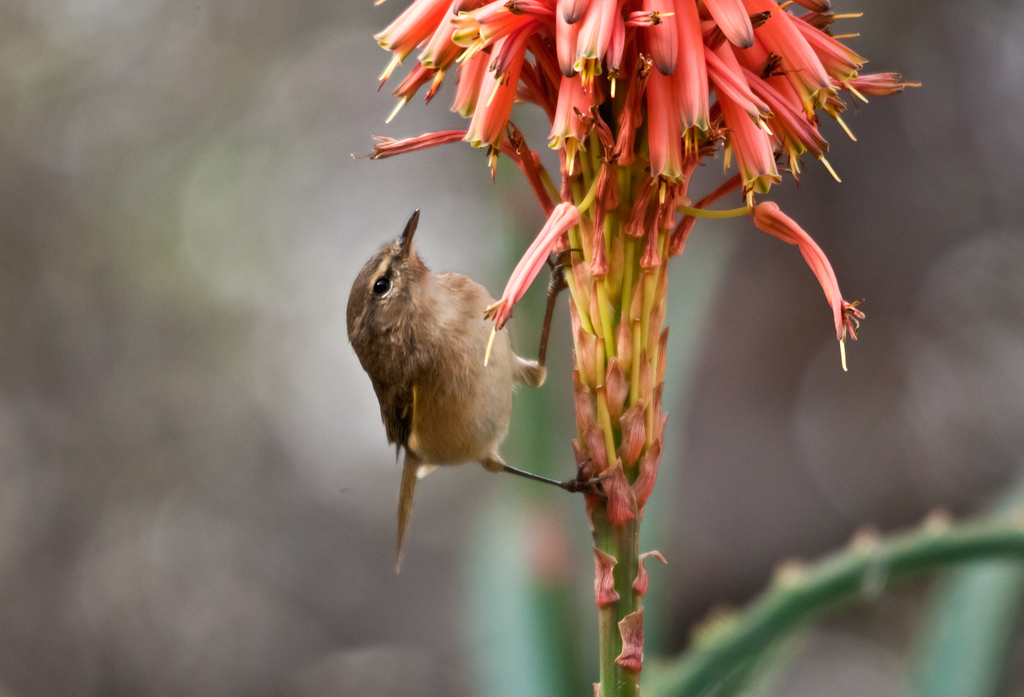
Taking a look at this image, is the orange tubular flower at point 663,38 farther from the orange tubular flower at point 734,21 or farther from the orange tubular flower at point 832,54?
the orange tubular flower at point 832,54

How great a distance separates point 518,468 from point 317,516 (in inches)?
175

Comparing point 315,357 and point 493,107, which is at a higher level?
point 493,107

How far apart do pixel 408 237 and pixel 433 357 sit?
13.2 inches

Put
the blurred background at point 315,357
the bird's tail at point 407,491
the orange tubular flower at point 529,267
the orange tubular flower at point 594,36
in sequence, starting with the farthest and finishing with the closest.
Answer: the blurred background at point 315,357, the bird's tail at point 407,491, the orange tubular flower at point 529,267, the orange tubular flower at point 594,36

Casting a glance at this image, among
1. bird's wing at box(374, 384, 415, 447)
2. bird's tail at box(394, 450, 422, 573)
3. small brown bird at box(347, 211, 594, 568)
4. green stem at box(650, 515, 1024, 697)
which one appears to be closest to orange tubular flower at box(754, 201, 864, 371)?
green stem at box(650, 515, 1024, 697)

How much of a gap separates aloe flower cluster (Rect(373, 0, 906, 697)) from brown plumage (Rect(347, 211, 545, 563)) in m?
0.94

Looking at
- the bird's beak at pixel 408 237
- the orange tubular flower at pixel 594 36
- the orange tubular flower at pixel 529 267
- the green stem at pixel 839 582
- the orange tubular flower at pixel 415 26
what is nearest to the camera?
the orange tubular flower at pixel 594 36

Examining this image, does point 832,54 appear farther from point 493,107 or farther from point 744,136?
point 493,107

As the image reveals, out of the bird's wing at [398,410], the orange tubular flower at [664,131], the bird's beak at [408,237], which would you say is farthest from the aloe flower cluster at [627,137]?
the bird's wing at [398,410]

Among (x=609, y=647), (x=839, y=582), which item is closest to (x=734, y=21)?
(x=609, y=647)

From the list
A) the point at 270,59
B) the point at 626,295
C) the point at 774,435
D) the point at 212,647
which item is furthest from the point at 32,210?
the point at 626,295

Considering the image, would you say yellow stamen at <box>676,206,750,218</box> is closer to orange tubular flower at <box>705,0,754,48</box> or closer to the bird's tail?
orange tubular flower at <box>705,0,754,48</box>

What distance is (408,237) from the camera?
2105mm

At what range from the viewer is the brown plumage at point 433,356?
208cm
